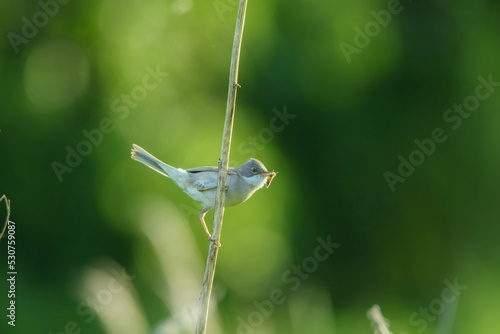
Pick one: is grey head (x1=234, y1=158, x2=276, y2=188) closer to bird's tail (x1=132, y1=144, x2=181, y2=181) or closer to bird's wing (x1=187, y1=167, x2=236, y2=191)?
bird's wing (x1=187, y1=167, x2=236, y2=191)

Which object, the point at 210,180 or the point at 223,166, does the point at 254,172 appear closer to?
the point at 210,180

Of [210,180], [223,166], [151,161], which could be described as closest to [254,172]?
[210,180]

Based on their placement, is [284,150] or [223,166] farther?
[284,150]

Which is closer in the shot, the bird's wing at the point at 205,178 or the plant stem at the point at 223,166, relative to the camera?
the plant stem at the point at 223,166

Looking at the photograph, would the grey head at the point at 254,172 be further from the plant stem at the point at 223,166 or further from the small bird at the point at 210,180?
the plant stem at the point at 223,166

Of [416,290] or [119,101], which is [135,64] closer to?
[119,101]

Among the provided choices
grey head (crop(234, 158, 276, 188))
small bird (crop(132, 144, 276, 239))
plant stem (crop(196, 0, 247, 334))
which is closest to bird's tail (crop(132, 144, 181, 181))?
small bird (crop(132, 144, 276, 239))

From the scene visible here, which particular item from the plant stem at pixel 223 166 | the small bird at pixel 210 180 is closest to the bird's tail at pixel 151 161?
the small bird at pixel 210 180
